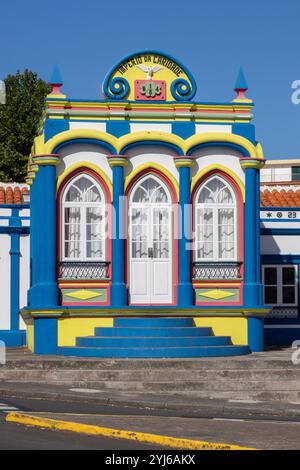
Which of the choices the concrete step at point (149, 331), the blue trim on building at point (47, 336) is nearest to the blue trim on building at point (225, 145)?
the concrete step at point (149, 331)

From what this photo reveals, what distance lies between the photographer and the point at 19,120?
47.9 m

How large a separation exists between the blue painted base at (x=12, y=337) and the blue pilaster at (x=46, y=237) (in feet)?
13.2

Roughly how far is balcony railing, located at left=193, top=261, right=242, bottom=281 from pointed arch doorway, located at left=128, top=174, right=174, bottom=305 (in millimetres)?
660

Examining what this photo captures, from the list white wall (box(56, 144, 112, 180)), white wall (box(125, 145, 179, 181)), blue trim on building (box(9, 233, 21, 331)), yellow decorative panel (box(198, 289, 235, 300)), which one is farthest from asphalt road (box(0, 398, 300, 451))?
blue trim on building (box(9, 233, 21, 331))

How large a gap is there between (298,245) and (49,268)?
802 cm

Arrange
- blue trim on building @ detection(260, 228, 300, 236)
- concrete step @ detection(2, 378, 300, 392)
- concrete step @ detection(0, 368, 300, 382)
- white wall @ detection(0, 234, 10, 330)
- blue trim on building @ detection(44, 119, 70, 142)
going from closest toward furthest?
concrete step @ detection(2, 378, 300, 392) < concrete step @ detection(0, 368, 300, 382) < blue trim on building @ detection(44, 119, 70, 142) < white wall @ detection(0, 234, 10, 330) < blue trim on building @ detection(260, 228, 300, 236)

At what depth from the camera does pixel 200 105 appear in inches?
972

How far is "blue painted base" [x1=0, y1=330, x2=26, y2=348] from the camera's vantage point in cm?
2777

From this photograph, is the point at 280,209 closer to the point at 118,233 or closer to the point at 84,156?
the point at 118,233

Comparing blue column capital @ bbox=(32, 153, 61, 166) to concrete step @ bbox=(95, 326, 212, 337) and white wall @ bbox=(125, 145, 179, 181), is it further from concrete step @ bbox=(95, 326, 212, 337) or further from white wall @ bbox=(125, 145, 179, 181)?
concrete step @ bbox=(95, 326, 212, 337)

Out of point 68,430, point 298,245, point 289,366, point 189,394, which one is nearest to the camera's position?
point 68,430

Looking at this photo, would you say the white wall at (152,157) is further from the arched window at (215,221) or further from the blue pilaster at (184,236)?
the arched window at (215,221)
